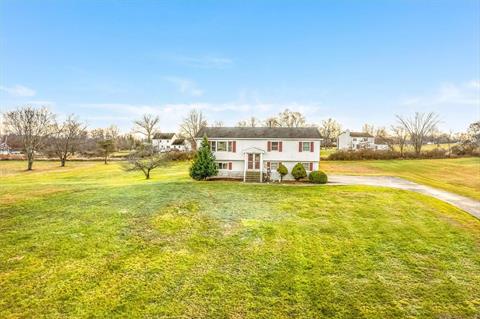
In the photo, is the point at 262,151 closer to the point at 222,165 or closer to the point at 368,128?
the point at 222,165

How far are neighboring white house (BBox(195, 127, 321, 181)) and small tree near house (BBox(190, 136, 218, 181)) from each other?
111cm

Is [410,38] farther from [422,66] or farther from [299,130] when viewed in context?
[299,130]

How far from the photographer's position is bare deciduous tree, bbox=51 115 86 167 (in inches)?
2026

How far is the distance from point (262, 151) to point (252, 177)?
277 cm

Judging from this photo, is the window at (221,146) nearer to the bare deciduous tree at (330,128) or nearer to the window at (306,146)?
the window at (306,146)

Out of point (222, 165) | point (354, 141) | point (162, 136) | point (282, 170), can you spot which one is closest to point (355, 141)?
point (354, 141)

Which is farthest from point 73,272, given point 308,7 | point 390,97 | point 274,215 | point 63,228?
point 390,97

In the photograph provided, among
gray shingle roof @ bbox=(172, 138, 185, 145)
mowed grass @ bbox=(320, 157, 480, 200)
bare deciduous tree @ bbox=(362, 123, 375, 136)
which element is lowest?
mowed grass @ bbox=(320, 157, 480, 200)

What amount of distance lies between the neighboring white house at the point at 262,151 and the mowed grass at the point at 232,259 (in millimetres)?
9034

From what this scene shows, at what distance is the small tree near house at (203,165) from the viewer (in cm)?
2469

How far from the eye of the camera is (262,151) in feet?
82.7

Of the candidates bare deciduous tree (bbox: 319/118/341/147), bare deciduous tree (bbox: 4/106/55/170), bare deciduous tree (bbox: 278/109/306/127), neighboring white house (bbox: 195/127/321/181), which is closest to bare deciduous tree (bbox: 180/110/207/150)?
bare deciduous tree (bbox: 278/109/306/127)

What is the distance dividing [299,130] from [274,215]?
1408 centimetres

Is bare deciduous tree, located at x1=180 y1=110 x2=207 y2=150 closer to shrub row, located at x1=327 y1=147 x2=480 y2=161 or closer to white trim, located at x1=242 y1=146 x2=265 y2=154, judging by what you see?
shrub row, located at x1=327 y1=147 x2=480 y2=161
